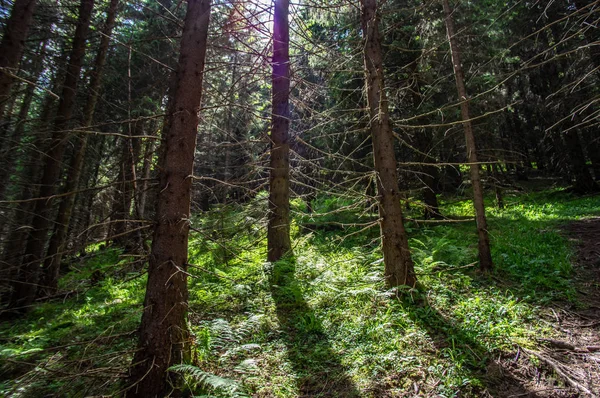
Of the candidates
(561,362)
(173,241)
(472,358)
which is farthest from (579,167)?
(173,241)

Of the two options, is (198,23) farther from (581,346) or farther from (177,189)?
(581,346)

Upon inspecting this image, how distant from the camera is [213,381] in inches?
122

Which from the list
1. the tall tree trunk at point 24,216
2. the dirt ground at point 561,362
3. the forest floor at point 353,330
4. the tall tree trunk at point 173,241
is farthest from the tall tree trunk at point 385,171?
the tall tree trunk at point 24,216

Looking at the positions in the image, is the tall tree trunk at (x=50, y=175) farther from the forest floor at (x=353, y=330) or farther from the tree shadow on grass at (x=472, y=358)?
the tree shadow on grass at (x=472, y=358)

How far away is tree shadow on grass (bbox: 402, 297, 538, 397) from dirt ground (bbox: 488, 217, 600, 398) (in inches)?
0.4

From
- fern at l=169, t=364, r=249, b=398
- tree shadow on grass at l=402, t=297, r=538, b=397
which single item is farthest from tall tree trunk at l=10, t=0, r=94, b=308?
tree shadow on grass at l=402, t=297, r=538, b=397

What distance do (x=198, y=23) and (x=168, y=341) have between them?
390cm

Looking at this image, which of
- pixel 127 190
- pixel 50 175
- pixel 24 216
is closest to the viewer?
pixel 127 190

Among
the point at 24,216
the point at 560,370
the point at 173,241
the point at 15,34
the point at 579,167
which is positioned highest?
the point at 579,167

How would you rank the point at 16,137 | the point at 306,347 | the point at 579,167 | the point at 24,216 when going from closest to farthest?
the point at 306,347
the point at 16,137
the point at 24,216
the point at 579,167

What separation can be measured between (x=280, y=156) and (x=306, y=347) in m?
4.43

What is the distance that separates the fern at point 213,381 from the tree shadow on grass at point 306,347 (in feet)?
2.66

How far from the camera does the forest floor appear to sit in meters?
3.56

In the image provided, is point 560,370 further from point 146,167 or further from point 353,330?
point 146,167
